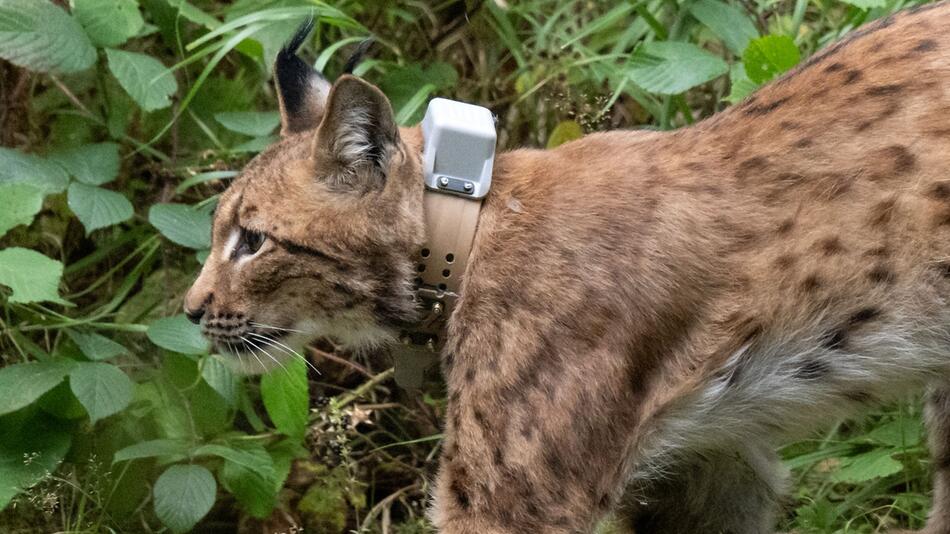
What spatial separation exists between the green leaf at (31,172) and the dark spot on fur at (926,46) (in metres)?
2.89

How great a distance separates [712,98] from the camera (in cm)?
606

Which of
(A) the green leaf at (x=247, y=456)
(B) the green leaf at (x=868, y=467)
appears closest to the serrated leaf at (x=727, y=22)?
(B) the green leaf at (x=868, y=467)

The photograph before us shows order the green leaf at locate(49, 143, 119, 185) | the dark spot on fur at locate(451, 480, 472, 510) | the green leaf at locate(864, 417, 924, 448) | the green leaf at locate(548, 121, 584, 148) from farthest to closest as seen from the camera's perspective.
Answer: the green leaf at locate(548, 121, 584, 148) < the green leaf at locate(49, 143, 119, 185) < the green leaf at locate(864, 417, 924, 448) < the dark spot on fur at locate(451, 480, 472, 510)

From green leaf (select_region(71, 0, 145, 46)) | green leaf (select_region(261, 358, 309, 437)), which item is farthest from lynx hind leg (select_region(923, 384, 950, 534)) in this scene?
green leaf (select_region(71, 0, 145, 46))

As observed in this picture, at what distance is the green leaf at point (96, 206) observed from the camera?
15.5 ft

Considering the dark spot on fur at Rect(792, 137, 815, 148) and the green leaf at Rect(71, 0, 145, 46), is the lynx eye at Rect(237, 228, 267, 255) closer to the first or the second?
the green leaf at Rect(71, 0, 145, 46)

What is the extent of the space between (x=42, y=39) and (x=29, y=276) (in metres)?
0.97

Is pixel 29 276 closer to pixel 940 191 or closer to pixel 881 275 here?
pixel 881 275

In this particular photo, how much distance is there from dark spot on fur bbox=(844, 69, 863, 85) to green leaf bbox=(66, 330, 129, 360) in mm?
2580

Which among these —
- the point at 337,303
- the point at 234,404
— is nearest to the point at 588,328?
the point at 337,303

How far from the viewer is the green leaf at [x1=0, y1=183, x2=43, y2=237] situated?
4.47m

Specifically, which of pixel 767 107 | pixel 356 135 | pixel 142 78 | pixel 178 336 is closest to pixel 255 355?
pixel 178 336

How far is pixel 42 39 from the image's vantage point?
15.9ft

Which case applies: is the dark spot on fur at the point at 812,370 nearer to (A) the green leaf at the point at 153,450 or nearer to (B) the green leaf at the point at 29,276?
(A) the green leaf at the point at 153,450
